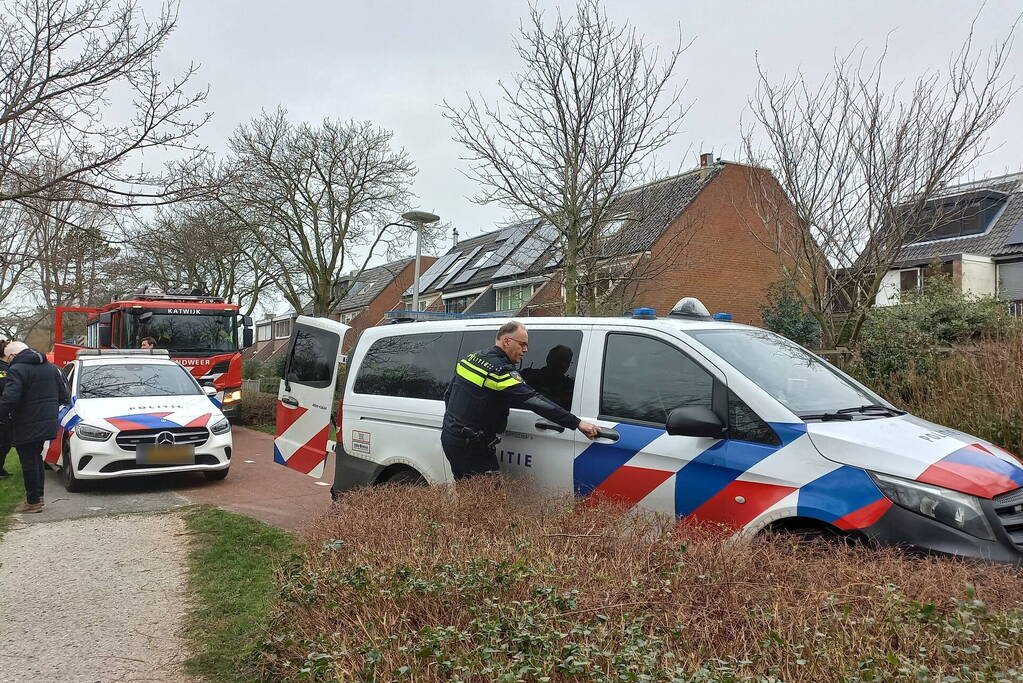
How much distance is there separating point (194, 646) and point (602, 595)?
2496 millimetres

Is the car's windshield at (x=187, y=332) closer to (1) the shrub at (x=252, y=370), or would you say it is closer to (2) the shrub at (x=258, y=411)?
(2) the shrub at (x=258, y=411)

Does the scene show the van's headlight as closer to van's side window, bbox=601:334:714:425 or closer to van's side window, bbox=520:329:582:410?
van's side window, bbox=601:334:714:425

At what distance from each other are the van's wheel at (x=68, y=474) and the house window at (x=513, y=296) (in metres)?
23.3

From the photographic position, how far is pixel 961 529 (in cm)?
354

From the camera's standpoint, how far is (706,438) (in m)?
4.25

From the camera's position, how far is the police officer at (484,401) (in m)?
4.95

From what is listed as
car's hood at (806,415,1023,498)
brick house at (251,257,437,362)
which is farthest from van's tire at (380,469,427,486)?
brick house at (251,257,437,362)

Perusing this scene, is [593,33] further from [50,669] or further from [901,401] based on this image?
[50,669]

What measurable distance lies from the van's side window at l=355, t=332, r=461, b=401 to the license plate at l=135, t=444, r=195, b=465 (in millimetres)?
3793

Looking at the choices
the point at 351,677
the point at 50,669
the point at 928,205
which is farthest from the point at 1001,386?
the point at 50,669

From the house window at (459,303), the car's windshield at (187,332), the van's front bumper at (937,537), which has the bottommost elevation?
the van's front bumper at (937,537)

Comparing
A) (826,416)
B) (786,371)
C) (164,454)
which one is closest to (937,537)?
(826,416)

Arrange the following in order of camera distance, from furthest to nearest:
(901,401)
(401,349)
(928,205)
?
(928,205) < (901,401) < (401,349)

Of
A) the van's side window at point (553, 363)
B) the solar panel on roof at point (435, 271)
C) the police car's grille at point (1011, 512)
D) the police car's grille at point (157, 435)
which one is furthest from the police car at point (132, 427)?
the solar panel on roof at point (435, 271)
